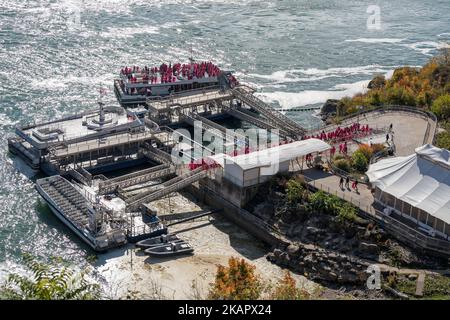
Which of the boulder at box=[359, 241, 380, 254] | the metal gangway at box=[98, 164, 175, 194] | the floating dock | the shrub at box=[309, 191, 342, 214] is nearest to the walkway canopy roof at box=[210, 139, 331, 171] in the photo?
the floating dock

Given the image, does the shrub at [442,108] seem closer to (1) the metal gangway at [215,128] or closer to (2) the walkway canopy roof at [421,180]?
(2) the walkway canopy roof at [421,180]

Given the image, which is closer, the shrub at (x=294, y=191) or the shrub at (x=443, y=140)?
the shrub at (x=294, y=191)

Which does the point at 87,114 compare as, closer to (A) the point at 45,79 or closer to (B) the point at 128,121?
(B) the point at 128,121

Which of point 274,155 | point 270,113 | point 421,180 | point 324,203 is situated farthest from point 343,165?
point 270,113

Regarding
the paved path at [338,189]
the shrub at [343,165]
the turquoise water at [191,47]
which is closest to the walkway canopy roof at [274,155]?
the paved path at [338,189]

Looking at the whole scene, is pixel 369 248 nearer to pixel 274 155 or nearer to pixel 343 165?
pixel 343 165

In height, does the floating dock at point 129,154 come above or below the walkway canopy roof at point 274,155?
below
